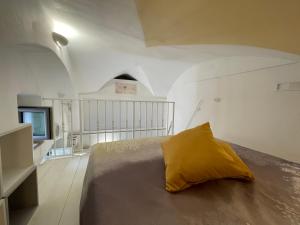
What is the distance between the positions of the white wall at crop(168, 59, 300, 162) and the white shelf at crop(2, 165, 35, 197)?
7.27 feet

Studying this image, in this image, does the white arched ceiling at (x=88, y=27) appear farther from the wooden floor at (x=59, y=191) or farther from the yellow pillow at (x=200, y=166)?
the wooden floor at (x=59, y=191)

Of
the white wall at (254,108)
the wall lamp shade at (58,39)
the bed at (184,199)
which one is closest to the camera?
the bed at (184,199)

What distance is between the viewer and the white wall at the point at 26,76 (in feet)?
3.25

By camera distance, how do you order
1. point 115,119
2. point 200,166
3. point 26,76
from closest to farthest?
point 200,166
point 26,76
point 115,119

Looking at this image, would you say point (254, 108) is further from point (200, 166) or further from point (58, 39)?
point (58, 39)

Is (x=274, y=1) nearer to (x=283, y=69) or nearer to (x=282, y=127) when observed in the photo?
(x=283, y=69)

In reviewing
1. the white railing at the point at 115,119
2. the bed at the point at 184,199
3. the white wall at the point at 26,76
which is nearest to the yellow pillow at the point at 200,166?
the bed at the point at 184,199

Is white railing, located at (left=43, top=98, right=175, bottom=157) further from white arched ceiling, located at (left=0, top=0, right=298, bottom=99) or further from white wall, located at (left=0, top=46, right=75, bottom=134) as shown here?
white arched ceiling, located at (left=0, top=0, right=298, bottom=99)

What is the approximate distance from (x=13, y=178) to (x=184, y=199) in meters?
1.22

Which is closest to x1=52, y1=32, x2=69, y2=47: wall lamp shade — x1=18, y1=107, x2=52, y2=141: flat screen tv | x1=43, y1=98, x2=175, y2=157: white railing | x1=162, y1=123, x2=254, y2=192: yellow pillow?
x1=18, y1=107, x2=52, y2=141: flat screen tv

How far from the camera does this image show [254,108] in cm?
161

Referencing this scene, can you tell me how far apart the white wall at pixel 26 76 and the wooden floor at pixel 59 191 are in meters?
0.82

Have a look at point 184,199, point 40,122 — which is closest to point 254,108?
point 184,199

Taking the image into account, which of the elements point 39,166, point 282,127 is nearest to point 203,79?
point 282,127
